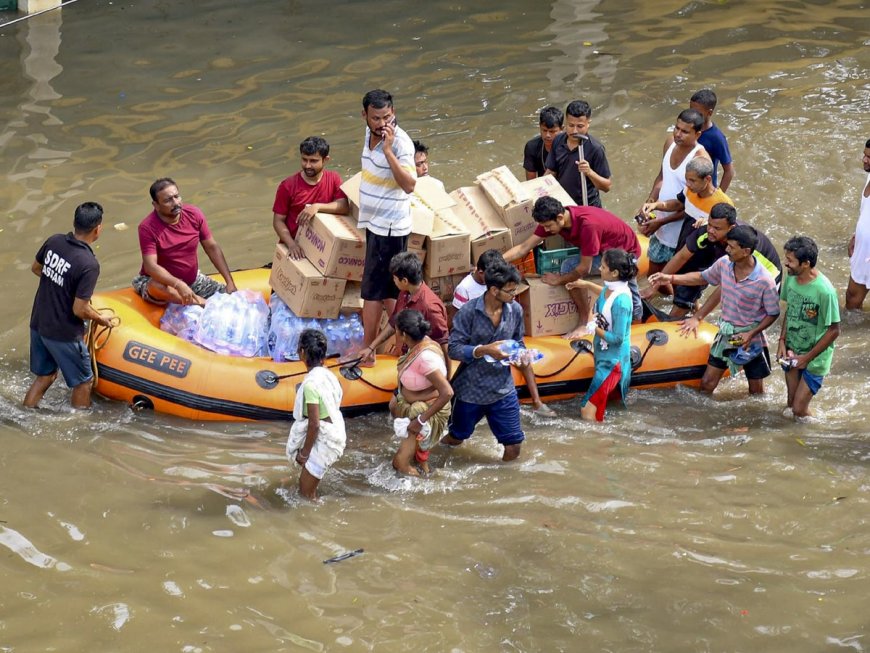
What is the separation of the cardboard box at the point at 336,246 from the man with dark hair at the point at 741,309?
2.27m

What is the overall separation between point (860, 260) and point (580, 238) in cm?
247

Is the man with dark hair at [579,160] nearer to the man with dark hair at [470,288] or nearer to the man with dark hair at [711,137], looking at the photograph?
the man with dark hair at [711,137]

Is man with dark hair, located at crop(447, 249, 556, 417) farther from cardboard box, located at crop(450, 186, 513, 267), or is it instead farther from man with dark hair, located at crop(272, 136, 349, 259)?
man with dark hair, located at crop(272, 136, 349, 259)

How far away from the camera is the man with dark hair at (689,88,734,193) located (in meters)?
8.49

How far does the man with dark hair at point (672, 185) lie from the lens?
824 centimetres

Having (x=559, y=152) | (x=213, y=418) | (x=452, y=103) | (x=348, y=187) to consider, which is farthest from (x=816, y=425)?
(x=452, y=103)

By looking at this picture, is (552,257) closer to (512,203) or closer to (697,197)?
(512,203)

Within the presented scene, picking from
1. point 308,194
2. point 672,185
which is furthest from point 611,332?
point 308,194

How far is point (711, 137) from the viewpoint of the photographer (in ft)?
28.1

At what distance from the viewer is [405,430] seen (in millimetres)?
6691

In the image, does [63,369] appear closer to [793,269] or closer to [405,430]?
[405,430]

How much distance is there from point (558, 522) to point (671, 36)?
9446 millimetres

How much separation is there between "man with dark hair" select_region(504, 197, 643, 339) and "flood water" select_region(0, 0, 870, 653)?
872mm

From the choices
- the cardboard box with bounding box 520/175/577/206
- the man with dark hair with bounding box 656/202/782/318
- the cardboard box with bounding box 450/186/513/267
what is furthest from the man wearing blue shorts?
the man with dark hair with bounding box 656/202/782/318
